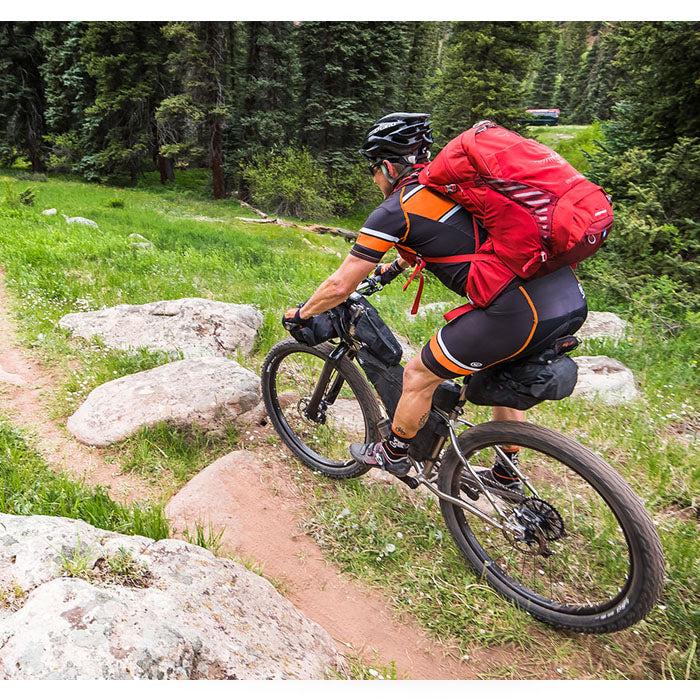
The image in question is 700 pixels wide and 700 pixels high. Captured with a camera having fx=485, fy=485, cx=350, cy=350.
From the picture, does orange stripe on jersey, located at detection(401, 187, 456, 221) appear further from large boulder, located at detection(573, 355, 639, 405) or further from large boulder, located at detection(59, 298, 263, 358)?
large boulder, located at detection(59, 298, 263, 358)

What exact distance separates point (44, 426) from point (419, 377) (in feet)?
12.5

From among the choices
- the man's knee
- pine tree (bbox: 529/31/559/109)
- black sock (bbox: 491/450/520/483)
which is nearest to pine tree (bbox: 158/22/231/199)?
the man's knee

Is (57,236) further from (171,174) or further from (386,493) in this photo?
(171,174)

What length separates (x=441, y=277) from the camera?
120 inches

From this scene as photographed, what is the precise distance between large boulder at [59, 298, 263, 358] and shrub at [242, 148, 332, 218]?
2308 cm

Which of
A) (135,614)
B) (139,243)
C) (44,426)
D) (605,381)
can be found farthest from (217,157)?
(135,614)

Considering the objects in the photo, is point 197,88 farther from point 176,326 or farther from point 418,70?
point 176,326

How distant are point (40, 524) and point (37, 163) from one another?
120 ft

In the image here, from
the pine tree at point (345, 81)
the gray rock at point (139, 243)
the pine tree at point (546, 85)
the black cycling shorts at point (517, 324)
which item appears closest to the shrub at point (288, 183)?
the pine tree at point (345, 81)

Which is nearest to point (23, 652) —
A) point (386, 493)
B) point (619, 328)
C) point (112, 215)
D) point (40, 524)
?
point (40, 524)

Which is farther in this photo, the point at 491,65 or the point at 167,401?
the point at 491,65

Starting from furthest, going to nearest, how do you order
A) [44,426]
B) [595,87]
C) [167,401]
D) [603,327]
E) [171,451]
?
[595,87] < [603,327] < [44,426] < [167,401] < [171,451]

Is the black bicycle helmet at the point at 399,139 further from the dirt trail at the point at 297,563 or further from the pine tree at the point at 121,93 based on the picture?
the pine tree at the point at 121,93

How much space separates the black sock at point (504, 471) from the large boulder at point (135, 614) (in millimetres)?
1483
